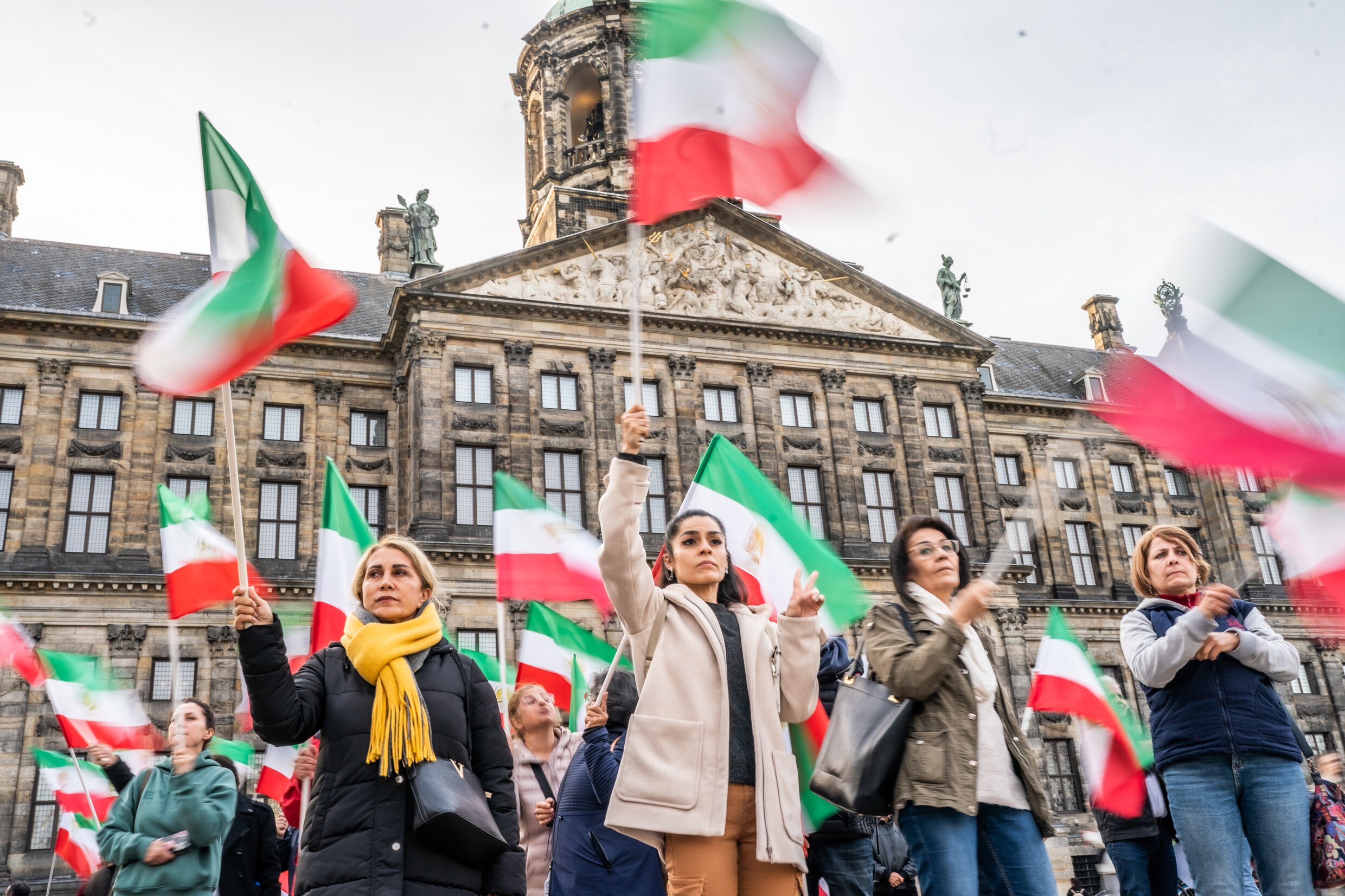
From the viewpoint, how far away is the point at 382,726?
4371mm

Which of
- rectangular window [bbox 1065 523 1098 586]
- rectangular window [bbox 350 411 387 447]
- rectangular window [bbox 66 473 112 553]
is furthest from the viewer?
rectangular window [bbox 1065 523 1098 586]

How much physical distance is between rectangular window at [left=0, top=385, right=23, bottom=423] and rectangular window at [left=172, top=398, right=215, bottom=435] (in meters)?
3.27

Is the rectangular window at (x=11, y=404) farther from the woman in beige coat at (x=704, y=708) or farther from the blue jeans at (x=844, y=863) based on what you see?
the woman in beige coat at (x=704, y=708)

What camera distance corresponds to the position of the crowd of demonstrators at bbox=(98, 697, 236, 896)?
5832 millimetres

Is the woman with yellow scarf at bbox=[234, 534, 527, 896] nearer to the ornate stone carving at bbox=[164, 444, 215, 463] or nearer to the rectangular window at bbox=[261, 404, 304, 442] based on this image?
the ornate stone carving at bbox=[164, 444, 215, 463]

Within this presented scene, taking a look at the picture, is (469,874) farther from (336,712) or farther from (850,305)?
(850,305)

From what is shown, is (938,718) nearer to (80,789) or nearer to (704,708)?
(704,708)

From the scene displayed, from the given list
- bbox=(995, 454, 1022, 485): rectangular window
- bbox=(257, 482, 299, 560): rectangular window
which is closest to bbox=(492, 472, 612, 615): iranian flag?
bbox=(257, 482, 299, 560): rectangular window

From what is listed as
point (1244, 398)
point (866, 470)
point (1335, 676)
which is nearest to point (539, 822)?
point (1244, 398)

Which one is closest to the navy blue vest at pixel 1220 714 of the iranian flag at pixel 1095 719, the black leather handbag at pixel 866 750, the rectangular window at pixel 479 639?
the black leather handbag at pixel 866 750

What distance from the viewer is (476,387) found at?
27.8 m

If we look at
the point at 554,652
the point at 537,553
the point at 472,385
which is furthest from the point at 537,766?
the point at 472,385

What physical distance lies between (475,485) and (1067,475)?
19693mm

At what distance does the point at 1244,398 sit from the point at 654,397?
2587 centimetres
